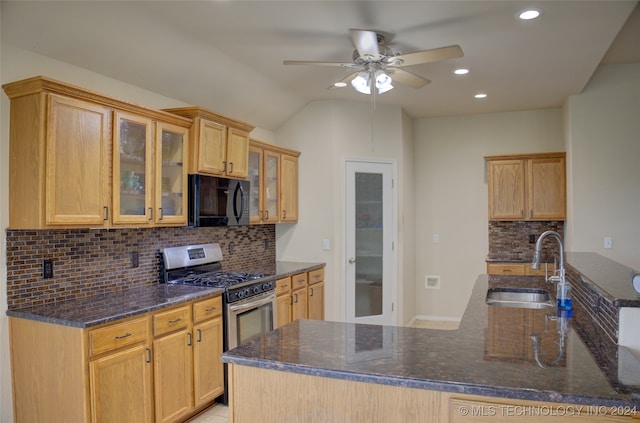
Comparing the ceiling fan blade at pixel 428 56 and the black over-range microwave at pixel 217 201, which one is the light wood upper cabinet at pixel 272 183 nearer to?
the black over-range microwave at pixel 217 201

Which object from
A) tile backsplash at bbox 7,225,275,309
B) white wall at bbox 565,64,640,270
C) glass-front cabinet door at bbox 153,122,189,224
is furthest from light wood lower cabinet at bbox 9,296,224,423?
white wall at bbox 565,64,640,270

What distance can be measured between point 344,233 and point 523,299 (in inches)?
92.6

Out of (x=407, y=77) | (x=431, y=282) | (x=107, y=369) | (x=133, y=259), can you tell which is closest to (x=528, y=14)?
(x=407, y=77)

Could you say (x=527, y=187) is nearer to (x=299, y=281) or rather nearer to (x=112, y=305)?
(x=299, y=281)

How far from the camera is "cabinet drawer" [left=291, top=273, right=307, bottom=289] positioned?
14.4 ft

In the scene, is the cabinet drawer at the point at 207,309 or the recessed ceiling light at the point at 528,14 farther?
the cabinet drawer at the point at 207,309

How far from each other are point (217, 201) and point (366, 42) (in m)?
1.77

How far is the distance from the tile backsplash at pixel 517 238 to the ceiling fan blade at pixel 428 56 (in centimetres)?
318

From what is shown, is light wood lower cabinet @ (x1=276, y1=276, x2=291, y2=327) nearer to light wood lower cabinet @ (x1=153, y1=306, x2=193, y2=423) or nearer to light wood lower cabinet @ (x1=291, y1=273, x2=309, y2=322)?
light wood lower cabinet @ (x1=291, y1=273, x2=309, y2=322)

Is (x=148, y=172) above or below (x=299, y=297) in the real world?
above

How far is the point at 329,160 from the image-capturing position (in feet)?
16.5

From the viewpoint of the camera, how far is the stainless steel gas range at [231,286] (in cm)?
Answer: 338

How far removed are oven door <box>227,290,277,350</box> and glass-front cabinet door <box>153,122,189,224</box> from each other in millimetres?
806

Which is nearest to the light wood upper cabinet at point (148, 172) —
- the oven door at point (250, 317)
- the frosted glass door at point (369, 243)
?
the oven door at point (250, 317)
